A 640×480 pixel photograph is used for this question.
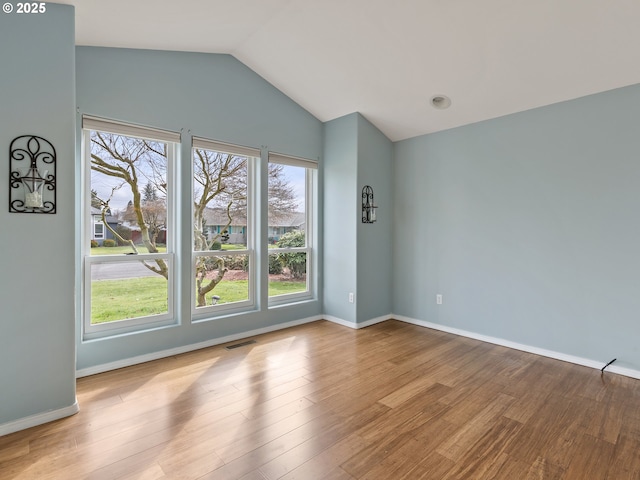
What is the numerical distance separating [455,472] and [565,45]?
10.4 feet

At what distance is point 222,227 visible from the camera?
145 inches

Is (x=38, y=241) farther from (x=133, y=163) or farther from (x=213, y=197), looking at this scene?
(x=213, y=197)

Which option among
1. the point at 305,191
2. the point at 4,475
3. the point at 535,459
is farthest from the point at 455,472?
the point at 305,191

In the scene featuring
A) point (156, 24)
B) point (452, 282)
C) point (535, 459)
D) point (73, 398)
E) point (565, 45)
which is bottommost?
point (535, 459)

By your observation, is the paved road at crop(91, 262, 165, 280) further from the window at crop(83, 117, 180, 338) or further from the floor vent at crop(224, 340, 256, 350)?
the floor vent at crop(224, 340, 256, 350)

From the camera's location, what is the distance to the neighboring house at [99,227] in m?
2.89

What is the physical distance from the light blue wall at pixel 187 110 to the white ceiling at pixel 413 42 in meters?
0.16

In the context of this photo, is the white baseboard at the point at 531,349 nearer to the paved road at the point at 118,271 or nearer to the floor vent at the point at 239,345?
the floor vent at the point at 239,345

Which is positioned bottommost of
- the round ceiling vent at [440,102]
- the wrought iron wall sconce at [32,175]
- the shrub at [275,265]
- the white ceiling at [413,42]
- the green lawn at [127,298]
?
the green lawn at [127,298]

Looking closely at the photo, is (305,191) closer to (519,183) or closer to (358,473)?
(519,183)

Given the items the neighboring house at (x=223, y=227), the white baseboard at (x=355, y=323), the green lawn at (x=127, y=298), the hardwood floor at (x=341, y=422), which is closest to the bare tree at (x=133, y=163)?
the green lawn at (x=127, y=298)

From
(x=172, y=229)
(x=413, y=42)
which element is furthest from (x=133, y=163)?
(x=413, y=42)

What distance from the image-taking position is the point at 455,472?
5.50 feet

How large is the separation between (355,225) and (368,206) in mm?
334
